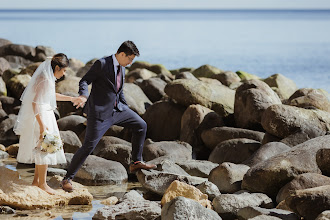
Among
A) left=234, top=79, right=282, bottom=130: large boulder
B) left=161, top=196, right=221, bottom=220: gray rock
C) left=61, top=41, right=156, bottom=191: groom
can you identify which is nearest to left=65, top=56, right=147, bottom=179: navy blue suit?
left=61, top=41, right=156, bottom=191: groom

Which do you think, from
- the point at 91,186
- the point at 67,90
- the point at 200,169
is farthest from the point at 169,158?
the point at 67,90

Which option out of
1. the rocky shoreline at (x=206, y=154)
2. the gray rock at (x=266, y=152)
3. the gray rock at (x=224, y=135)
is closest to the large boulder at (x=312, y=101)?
the rocky shoreline at (x=206, y=154)

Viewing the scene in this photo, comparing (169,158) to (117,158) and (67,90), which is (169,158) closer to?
(117,158)

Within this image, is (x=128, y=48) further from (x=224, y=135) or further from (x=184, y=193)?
(x=224, y=135)

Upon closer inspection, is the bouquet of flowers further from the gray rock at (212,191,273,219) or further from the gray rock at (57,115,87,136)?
the gray rock at (57,115,87,136)

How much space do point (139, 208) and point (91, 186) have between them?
2.40 meters

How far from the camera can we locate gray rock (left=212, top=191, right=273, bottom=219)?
8.58 m

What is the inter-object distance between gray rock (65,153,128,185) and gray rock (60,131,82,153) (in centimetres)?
181

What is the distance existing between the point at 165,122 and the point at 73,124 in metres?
1.92

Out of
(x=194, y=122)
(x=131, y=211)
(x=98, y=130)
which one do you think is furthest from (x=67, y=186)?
(x=194, y=122)

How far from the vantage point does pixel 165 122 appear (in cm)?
1402

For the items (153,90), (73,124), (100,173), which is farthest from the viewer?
(153,90)

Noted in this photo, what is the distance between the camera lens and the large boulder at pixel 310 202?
7.89 meters

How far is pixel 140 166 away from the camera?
9852 mm
